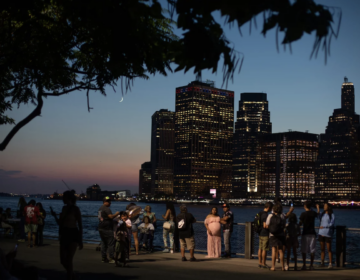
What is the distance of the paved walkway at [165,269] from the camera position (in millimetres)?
11750

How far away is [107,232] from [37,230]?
18.4 ft

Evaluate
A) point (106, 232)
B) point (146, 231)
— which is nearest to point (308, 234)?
point (106, 232)

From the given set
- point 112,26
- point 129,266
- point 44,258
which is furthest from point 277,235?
point 112,26

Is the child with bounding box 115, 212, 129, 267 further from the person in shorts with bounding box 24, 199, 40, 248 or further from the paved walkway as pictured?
the person in shorts with bounding box 24, 199, 40, 248

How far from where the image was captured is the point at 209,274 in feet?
40.0

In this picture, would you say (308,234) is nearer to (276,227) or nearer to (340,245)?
(340,245)

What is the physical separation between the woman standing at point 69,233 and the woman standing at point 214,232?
250 inches

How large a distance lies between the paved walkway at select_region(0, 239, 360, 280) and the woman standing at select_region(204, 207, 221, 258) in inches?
20.1

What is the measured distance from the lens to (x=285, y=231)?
1382cm

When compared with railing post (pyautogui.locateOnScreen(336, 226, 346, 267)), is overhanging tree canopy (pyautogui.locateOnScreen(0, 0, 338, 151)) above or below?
above

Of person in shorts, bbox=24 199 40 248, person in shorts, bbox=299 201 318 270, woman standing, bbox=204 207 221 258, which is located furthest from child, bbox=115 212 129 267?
person in shorts, bbox=24 199 40 248

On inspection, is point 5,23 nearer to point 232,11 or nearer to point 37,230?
point 232,11

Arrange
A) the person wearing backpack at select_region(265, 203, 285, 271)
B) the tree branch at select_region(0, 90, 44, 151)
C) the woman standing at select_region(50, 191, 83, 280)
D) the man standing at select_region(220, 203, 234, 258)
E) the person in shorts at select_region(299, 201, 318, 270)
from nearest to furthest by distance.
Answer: the tree branch at select_region(0, 90, 44, 151) < the woman standing at select_region(50, 191, 83, 280) < the person wearing backpack at select_region(265, 203, 285, 271) < the person in shorts at select_region(299, 201, 318, 270) < the man standing at select_region(220, 203, 234, 258)

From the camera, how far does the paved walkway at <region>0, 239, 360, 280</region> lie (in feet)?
38.5
